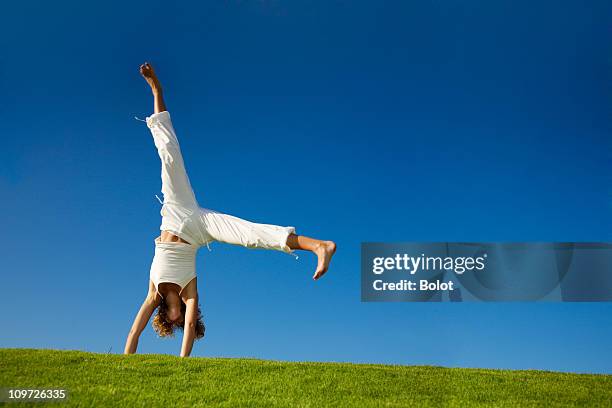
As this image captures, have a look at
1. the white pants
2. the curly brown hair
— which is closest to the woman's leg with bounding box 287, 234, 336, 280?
the white pants

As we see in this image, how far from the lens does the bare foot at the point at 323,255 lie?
322 inches

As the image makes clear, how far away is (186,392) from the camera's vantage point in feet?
24.8

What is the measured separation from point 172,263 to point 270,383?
9.74 ft

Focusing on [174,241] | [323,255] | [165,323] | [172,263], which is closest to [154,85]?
[174,241]

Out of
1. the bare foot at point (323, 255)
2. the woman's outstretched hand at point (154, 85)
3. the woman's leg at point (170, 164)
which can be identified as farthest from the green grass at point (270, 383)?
the woman's outstretched hand at point (154, 85)

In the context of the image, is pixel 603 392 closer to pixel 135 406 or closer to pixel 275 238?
pixel 275 238

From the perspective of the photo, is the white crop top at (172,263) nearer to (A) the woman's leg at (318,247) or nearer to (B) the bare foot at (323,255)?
(A) the woman's leg at (318,247)

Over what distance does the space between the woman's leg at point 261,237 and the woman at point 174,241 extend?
22 millimetres

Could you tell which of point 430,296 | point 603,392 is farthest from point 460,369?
point 430,296

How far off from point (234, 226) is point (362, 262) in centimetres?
487

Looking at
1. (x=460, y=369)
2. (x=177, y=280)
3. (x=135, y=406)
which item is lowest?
(x=135, y=406)

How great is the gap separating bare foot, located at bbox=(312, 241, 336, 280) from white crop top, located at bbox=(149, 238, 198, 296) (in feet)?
9.08

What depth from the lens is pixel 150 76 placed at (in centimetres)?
1024

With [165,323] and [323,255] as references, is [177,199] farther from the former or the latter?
[323,255]
